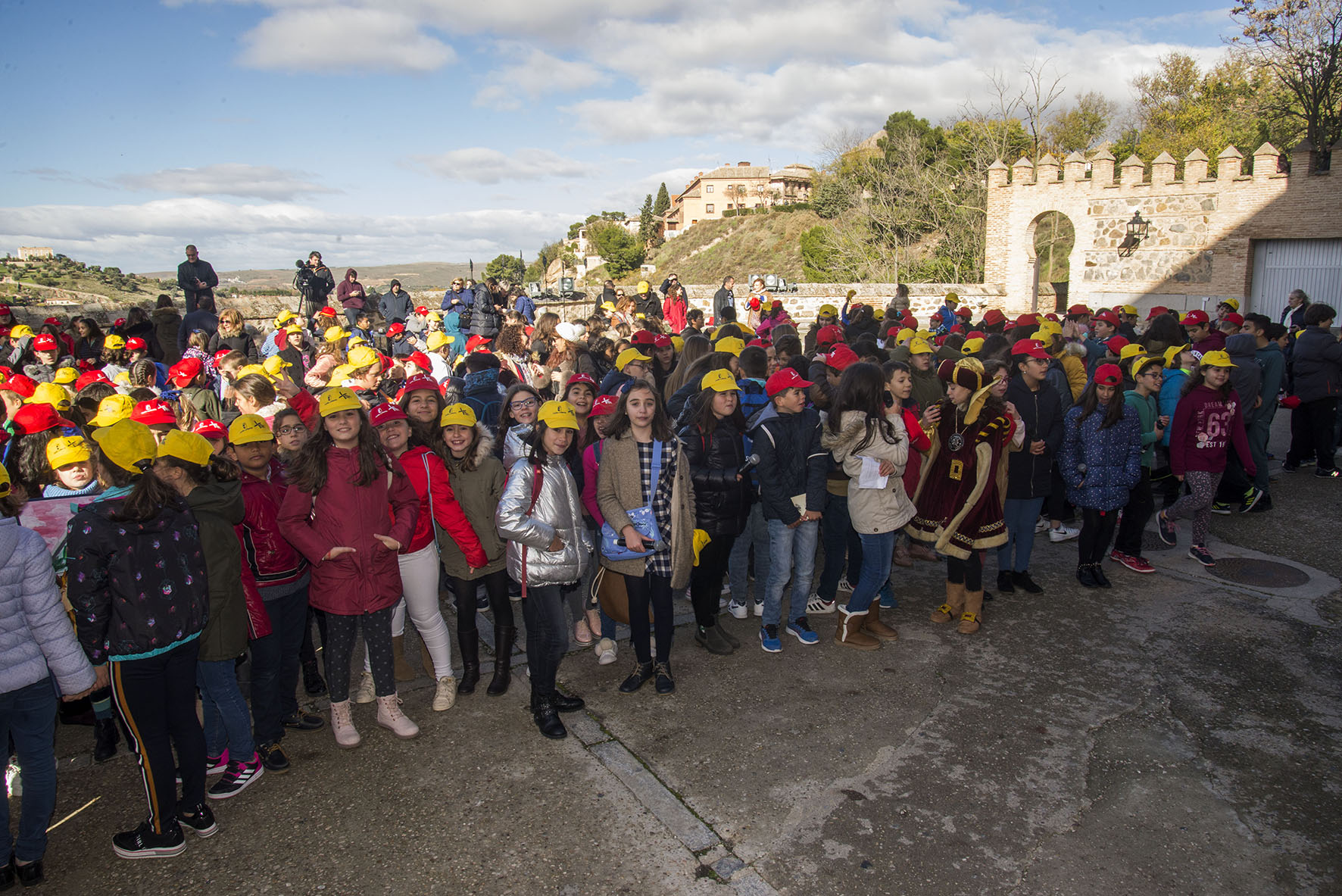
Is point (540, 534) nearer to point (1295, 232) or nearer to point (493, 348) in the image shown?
point (493, 348)

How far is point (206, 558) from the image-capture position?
3461 mm

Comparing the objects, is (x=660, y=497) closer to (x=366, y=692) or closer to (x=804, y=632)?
(x=804, y=632)

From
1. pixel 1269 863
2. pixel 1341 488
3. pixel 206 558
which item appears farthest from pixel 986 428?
pixel 1341 488

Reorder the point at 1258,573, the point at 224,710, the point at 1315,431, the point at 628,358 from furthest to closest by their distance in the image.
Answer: the point at 1315,431
the point at 628,358
the point at 1258,573
the point at 224,710

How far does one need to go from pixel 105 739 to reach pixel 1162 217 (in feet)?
88.1

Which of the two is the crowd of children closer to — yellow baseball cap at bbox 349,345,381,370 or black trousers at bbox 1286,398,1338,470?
yellow baseball cap at bbox 349,345,381,370

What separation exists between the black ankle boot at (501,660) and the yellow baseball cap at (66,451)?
7.45 ft

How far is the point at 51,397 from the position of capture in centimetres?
580

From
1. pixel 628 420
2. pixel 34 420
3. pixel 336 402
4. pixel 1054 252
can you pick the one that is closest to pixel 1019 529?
pixel 628 420

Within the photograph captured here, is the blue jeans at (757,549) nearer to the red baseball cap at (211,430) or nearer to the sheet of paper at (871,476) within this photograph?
the sheet of paper at (871,476)

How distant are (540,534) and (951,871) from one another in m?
2.37

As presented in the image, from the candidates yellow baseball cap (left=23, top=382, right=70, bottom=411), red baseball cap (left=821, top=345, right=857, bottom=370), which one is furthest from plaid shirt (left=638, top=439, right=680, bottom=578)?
yellow baseball cap (left=23, top=382, right=70, bottom=411)

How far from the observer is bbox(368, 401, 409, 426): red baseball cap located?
14.4 ft

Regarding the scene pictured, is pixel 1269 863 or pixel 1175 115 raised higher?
pixel 1175 115
